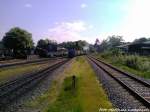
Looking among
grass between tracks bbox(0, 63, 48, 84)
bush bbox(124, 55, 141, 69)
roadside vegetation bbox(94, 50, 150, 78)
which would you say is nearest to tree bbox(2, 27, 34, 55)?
→ roadside vegetation bbox(94, 50, 150, 78)

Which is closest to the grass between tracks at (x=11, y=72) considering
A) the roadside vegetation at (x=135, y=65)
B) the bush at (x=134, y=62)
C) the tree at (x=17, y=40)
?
the roadside vegetation at (x=135, y=65)

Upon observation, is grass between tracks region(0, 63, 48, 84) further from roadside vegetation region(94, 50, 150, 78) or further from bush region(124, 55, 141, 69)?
bush region(124, 55, 141, 69)

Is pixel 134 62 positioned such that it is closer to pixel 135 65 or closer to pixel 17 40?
pixel 135 65

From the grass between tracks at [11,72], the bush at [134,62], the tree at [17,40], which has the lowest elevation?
the grass between tracks at [11,72]

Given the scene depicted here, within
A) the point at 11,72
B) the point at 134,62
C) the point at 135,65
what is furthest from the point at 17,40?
the point at 11,72

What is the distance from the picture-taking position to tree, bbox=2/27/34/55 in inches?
4496

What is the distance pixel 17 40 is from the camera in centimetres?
11538

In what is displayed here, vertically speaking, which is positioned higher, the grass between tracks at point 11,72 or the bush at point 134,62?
the bush at point 134,62

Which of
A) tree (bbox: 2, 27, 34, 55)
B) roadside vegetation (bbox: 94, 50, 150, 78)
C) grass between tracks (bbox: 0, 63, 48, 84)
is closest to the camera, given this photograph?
grass between tracks (bbox: 0, 63, 48, 84)

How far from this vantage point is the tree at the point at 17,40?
114 m

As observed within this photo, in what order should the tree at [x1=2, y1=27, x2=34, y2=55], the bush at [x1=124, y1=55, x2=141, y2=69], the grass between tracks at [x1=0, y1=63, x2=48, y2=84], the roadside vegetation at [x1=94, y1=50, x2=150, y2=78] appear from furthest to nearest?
the tree at [x1=2, y1=27, x2=34, y2=55] → the bush at [x1=124, y1=55, x2=141, y2=69] → the roadside vegetation at [x1=94, y1=50, x2=150, y2=78] → the grass between tracks at [x1=0, y1=63, x2=48, y2=84]

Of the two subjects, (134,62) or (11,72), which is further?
(134,62)

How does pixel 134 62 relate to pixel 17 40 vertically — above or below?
below

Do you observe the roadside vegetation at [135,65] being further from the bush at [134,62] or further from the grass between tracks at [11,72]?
the grass between tracks at [11,72]
